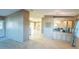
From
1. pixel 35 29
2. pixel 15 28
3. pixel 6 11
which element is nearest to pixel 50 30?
pixel 35 29

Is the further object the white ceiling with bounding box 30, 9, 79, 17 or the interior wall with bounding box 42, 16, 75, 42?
the interior wall with bounding box 42, 16, 75, 42

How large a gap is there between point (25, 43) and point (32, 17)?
1.85ft

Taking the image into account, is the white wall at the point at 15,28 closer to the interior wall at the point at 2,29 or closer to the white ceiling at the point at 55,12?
the interior wall at the point at 2,29

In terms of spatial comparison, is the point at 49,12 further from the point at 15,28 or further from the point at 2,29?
the point at 2,29

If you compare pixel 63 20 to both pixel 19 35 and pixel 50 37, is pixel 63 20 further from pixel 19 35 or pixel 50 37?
pixel 19 35

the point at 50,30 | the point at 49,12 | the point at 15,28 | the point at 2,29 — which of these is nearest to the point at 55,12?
the point at 49,12

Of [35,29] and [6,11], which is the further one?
[35,29]

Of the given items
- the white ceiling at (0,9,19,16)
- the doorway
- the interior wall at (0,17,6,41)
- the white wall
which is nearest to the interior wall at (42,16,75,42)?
the doorway

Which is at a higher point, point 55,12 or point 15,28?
point 55,12

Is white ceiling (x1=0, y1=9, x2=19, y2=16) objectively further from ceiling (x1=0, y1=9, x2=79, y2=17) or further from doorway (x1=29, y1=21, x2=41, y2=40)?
doorway (x1=29, y1=21, x2=41, y2=40)

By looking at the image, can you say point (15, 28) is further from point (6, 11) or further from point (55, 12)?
point (55, 12)

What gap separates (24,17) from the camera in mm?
2490
